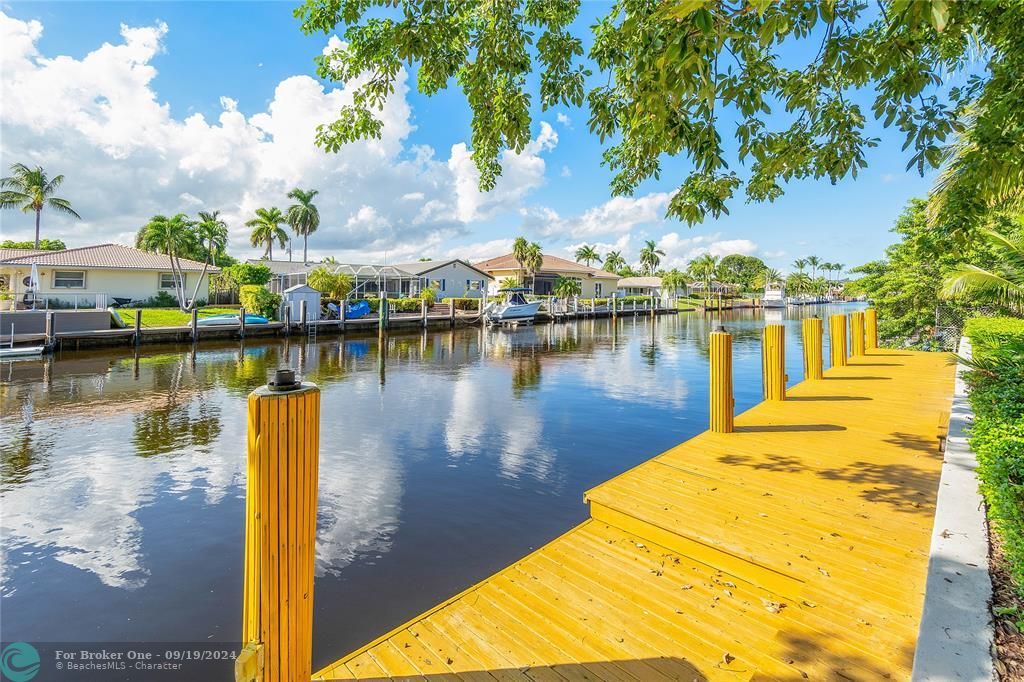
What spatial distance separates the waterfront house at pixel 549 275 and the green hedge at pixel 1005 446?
55.2m

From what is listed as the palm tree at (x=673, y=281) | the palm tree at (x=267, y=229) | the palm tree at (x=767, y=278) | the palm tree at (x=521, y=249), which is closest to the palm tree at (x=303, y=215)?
the palm tree at (x=267, y=229)

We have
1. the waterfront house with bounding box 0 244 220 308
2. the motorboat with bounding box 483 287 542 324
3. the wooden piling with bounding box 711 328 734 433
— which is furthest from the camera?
the motorboat with bounding box 483 287 542 324

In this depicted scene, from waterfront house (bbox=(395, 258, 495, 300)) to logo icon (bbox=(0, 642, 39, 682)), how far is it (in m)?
43.8

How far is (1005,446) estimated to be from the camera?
270 centimetres

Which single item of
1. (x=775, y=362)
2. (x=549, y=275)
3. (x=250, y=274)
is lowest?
(x=775, y=362)

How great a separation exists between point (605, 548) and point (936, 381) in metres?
10.3

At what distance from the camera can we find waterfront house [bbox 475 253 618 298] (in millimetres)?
61406

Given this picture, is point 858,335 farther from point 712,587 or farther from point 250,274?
point 250,274

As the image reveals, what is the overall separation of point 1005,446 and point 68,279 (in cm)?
4261

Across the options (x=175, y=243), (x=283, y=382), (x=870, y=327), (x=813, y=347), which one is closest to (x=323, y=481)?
(x=283, y=382)

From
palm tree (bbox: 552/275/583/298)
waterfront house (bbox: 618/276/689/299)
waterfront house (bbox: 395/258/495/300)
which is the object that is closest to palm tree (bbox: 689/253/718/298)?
waterfront house (bbox: 618/276/689/299)

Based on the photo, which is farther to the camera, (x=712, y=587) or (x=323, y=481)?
(x=323, y=481)

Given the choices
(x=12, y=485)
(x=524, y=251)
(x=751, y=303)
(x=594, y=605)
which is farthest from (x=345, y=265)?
(x=751, y=303)

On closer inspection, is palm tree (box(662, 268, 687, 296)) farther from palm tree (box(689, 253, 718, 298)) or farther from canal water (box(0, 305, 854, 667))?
canal water (box(0, 305, 854, 667))
